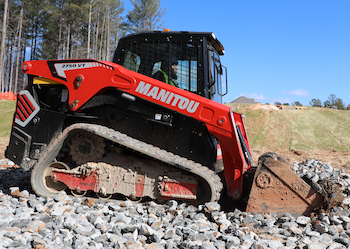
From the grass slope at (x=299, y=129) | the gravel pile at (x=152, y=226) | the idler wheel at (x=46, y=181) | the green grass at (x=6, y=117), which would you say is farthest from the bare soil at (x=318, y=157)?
the gravel pile at (x=152, y=226)

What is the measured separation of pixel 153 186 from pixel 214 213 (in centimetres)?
95

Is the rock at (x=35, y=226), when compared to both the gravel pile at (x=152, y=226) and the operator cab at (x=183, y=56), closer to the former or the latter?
the gravel pile at (x=152, y=226)

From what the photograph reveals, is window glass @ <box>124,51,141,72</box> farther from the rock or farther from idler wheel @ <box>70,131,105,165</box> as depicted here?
the rock

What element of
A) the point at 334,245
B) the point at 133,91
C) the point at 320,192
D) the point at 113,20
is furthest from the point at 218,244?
the point at 113,20

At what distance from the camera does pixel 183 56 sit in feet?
15.4

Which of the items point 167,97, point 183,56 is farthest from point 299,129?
point 167,97

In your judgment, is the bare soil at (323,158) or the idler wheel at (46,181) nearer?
the idler wheel at (46,181)

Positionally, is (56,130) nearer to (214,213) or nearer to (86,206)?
(86,206)

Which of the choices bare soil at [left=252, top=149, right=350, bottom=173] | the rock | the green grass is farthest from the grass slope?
the rock

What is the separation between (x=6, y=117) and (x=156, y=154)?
17.1 metres

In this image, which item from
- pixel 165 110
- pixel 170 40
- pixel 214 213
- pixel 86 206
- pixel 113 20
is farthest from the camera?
pixel 113 20

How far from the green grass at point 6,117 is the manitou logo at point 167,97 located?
13.4 m

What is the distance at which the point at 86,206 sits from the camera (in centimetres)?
403

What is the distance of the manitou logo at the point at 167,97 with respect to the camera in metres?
4.14
